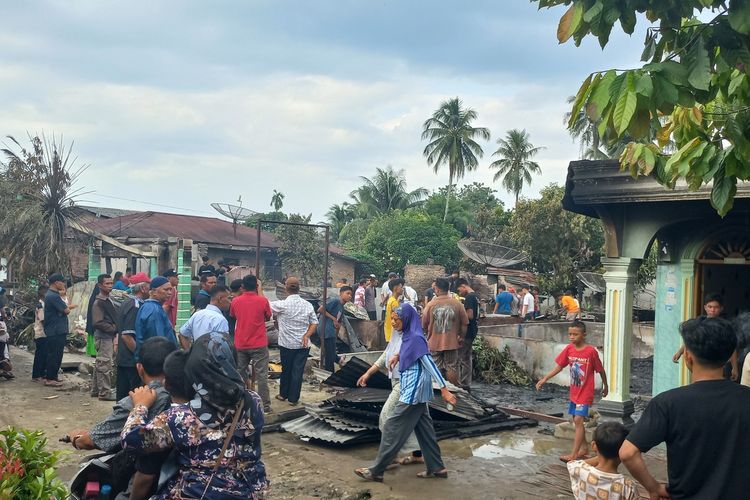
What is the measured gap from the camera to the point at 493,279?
101ft

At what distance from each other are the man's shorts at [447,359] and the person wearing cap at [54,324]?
5.53 m

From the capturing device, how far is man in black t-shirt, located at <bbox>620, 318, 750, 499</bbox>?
3227mm

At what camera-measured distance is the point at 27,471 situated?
12.8 feet

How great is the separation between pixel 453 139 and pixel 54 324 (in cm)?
3978

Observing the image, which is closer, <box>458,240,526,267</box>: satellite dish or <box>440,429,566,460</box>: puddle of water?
<box>440,429,566,460</box>: puddle of water

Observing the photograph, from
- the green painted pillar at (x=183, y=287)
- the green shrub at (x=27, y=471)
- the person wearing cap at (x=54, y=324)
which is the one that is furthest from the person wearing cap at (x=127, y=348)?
the green painted pillar at (x=183, y=287)

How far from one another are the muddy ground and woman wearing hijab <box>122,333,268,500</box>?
6.93 ft

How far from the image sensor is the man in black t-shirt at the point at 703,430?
10.6 ft

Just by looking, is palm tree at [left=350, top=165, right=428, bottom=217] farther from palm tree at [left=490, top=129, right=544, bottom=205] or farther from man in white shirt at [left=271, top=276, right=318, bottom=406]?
man in white shirt at [left=271, top=276, right=318, bottom=406]

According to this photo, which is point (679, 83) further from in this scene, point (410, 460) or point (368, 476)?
point (410, 460)

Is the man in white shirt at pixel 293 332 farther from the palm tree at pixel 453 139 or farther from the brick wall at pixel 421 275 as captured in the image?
the palm tree at pixel 453 139

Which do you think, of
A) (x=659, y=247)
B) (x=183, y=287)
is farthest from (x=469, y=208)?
(x=659, y=247)

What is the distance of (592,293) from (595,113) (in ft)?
87.9

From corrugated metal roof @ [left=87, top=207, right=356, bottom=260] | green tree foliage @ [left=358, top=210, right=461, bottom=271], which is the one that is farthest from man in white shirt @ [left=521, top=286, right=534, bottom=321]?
green tree foliage @ [left=358, top=210, right=461, bottom=271]
